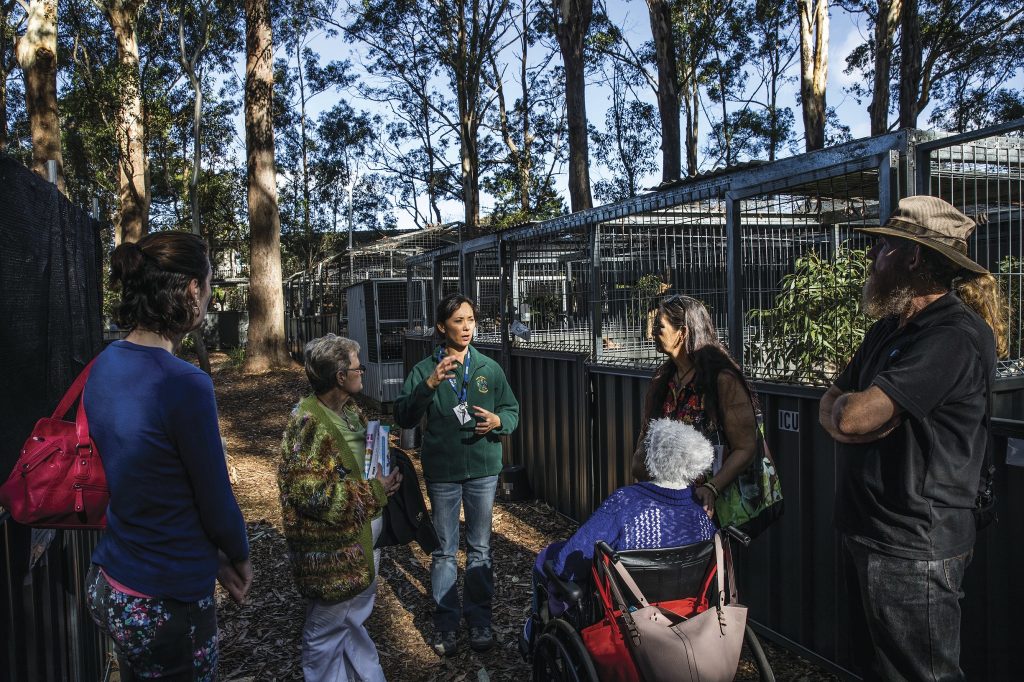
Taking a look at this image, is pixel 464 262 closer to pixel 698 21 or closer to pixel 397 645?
pixel 397 645

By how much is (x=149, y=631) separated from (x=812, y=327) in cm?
344

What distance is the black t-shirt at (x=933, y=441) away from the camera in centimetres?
216

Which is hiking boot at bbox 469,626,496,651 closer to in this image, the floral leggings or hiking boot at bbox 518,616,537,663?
hiking boot at bbox 518,616,537,663

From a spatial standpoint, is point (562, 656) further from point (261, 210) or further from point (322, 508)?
point (261, 210)

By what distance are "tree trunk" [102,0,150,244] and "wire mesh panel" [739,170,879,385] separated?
753 inches

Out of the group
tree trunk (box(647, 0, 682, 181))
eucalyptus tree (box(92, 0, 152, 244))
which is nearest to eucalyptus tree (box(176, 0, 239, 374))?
eucalyptus tree (box(92, 0, 152, 244))

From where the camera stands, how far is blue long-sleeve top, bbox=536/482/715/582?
2.75m

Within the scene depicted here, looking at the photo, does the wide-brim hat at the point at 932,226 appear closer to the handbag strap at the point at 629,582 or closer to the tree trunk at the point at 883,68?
the handbag strap at the point at 629,582

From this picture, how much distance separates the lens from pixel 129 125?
19.9 metres

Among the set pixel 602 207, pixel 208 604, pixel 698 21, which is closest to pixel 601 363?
pixel 602 207

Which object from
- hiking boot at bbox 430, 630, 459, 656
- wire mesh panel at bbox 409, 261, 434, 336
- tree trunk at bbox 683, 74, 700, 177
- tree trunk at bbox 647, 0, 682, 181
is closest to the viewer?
hiking boot at bbox 430, 630, 459, 656

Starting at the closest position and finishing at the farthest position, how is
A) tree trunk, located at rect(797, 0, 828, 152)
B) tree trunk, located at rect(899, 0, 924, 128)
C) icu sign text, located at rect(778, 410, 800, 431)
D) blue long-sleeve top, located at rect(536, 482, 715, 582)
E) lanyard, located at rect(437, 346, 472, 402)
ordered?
blue long-sleeve top, located at rect(536, 482, 715, 582) → icu sign text, located at rect(778, 410, 800, 431) → lanyard, located at rect(437, 346, 472, 402) → tree trunk, located at rect(797, 0, 828, 152) → tree trunk, located at rect(899, 0, 924, 128)

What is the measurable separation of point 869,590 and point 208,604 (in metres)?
1.93

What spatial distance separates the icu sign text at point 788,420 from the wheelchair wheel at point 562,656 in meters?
1.56
